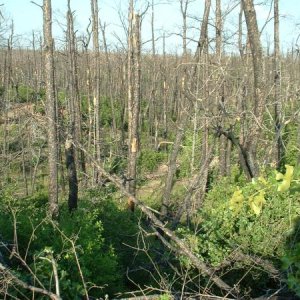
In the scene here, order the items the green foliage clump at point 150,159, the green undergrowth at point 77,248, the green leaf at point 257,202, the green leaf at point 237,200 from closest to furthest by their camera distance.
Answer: the green leaf at point 257,202, the green leaf at point 237,200, the green undergrowth at point 77,248, the green foliage clump at point 150,159

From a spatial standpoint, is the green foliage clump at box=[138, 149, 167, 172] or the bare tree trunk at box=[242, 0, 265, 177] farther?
the green foliage clump at box=[138, 149, 167, 172]

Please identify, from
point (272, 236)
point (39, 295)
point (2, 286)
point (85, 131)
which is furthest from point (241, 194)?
point (85, 131)

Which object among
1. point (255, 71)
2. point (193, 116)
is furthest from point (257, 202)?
point (193, 116)

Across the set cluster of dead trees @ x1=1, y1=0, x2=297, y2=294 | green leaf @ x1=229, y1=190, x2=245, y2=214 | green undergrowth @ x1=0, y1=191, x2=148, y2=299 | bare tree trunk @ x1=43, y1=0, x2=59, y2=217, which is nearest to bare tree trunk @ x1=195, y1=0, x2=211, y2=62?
cluster of dead trees @ x1=1, y1=0, x2=297, y2=294

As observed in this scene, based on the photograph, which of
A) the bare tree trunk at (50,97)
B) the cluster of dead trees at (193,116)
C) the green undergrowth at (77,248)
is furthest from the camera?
the bare tree trunk at (50,97)

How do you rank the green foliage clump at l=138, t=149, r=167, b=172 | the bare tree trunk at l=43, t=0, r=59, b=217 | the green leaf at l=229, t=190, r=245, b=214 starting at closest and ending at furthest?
the green leaf at l=229, t=190, r=245, b=214 → the bare tree trunk at l=43, t=0, r=59, b=217 → the green foliage clump at l=138, t=149, r=167, b=172

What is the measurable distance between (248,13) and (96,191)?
5.66m

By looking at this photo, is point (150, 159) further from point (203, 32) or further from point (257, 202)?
point (257, 202)

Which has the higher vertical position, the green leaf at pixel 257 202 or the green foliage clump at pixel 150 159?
the green leaf at pixel 257 202

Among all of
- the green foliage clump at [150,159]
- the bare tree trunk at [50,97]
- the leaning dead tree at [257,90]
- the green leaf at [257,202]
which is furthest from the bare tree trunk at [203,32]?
the green leaf at [257,202]

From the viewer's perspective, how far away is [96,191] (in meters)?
11.6

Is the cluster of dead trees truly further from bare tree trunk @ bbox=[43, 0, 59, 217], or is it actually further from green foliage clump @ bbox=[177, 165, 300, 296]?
green foliage clump @ bbox=[177, 165, 300, 296]

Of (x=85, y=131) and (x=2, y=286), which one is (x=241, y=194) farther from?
(x=85, y=131)

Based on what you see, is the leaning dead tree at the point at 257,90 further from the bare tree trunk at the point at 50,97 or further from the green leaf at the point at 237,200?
the green leaf at the point at 237,200
